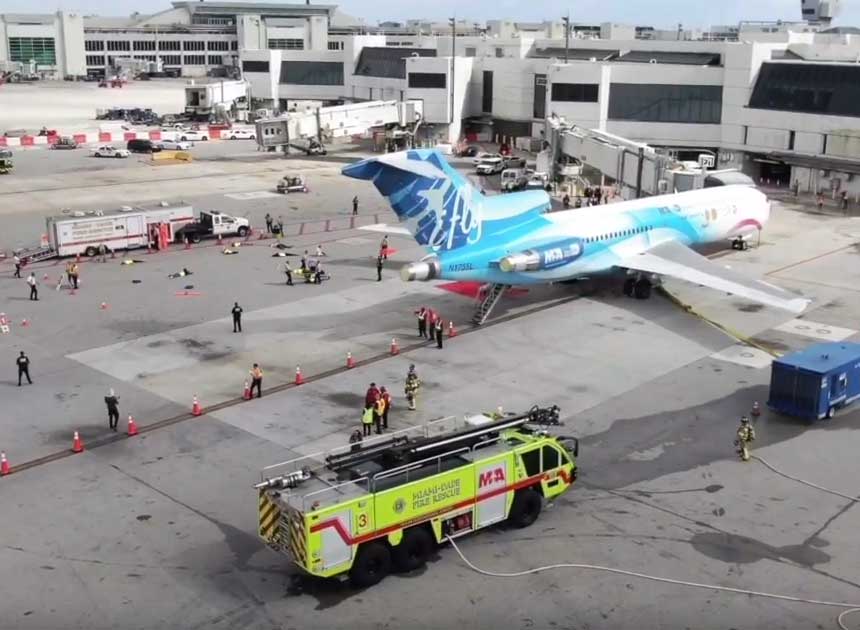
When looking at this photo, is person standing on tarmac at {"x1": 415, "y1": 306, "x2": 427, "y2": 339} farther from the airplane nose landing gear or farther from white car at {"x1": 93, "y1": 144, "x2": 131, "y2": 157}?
white car at {"x1": 93, "y1": 144, "x2": 131, "y2": 157}

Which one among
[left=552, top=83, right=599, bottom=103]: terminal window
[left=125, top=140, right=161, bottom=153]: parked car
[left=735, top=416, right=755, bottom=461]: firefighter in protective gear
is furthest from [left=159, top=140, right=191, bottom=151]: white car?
[left=735, top=416, right=755, bottom=461]: firefighter in protective gear

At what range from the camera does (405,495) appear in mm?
21688

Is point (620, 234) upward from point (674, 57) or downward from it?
downward

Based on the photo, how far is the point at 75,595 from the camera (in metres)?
21.5

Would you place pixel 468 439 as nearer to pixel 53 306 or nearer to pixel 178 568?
pixel 178 568

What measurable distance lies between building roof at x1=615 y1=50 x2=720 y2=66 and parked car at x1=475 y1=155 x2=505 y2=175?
24327mm

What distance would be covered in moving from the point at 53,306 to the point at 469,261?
2060cm

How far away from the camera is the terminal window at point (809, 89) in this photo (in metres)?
76.0

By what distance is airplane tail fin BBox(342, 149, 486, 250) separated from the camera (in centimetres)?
3834

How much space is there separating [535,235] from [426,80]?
2566 inches

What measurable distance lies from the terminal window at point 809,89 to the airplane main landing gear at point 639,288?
3851 centimetres

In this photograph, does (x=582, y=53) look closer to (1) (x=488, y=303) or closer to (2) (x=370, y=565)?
(1) (x=488, y=303)

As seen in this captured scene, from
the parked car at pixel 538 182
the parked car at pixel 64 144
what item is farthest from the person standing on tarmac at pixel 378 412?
the parked car at pixel 64 144

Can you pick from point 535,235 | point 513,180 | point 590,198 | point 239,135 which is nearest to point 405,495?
point 535,235
